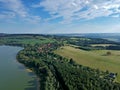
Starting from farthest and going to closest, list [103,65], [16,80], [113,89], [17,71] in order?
[103,65] → [17,71] → [16,80] → [113,89]

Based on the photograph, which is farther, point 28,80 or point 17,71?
point 17,71

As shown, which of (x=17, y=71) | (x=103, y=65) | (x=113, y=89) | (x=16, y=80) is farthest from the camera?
(x=103, y=65)

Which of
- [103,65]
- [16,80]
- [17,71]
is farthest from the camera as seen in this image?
[103,65]

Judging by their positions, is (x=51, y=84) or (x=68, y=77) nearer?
(x=51, y=84)

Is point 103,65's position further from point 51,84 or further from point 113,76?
point 51,84

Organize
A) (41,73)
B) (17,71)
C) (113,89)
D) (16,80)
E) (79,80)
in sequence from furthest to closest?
(17,71) → (41,73) → (16,80) → (79,80) → (113,89)

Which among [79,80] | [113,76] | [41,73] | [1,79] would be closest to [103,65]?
[113,76]

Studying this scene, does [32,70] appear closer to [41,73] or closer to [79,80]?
[41,73]

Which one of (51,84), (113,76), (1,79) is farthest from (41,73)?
(113,76)
